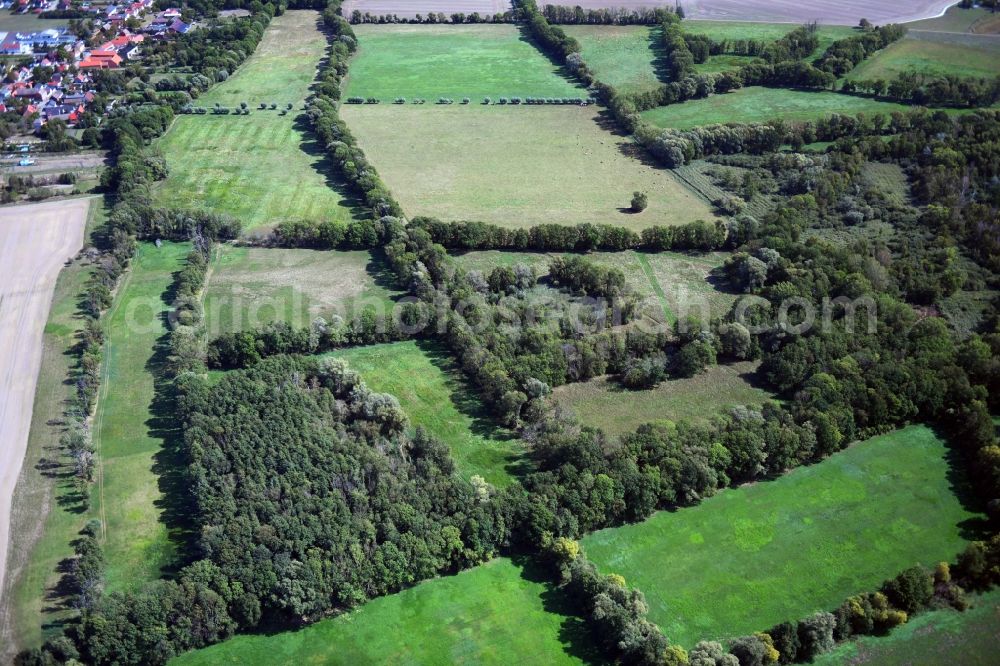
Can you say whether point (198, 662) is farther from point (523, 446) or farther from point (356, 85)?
point (356, 85)

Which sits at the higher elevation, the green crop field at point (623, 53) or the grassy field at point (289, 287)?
the green crop field at point (623, 53)

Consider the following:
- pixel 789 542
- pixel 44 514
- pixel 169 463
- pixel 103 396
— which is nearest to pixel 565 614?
pixel 789 542

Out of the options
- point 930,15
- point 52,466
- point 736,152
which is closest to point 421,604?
point 52,466

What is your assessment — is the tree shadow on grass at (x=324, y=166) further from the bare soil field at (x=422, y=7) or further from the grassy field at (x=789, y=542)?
the grassy field at (x=789, y=542)

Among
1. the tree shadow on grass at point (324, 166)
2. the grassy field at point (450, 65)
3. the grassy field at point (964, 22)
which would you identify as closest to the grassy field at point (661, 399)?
the tree shadow on grass at point (324, 166)

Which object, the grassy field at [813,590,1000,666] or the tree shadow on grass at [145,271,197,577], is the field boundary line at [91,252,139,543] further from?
the grassy field at [813,590,1000,666]

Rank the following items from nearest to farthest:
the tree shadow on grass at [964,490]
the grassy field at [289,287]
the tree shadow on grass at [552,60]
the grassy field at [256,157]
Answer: the tree shadow on grass at [964,490] → the grassy field at [289,287] → the grassy field at [256,157] → the tree shadow on grass at [552,60]
